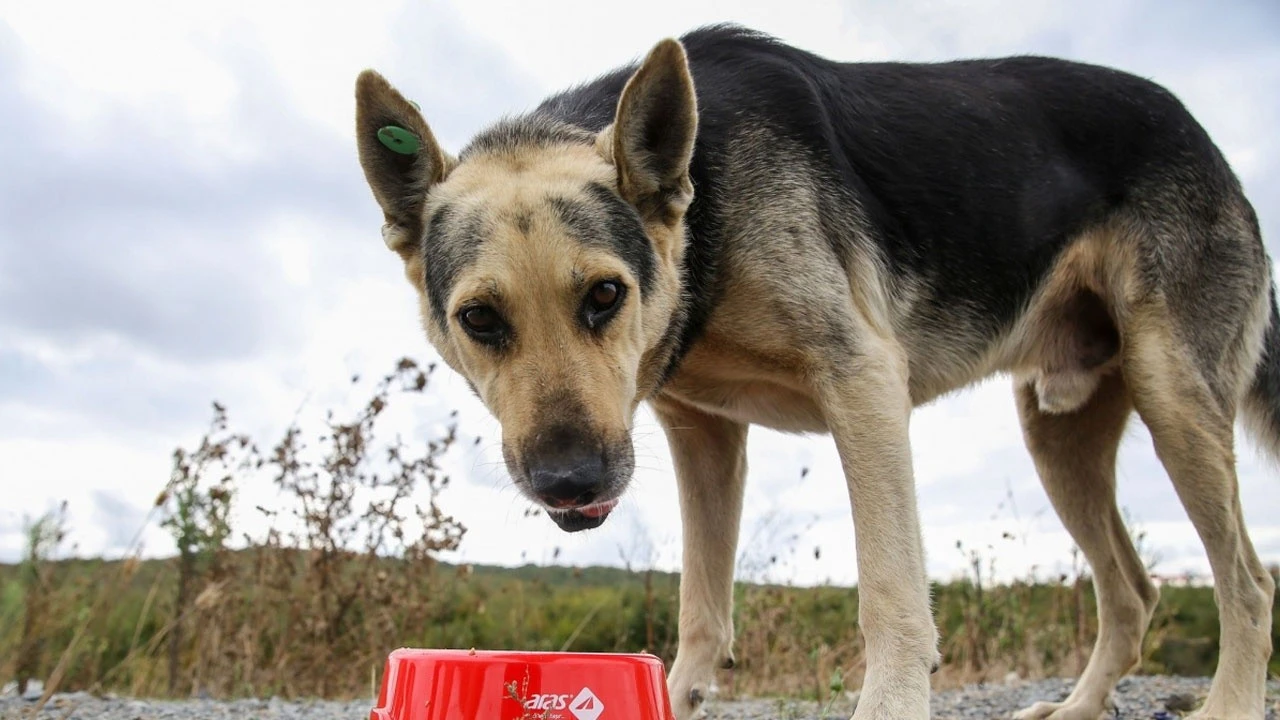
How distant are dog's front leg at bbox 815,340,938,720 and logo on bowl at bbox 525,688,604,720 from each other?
0.97 m

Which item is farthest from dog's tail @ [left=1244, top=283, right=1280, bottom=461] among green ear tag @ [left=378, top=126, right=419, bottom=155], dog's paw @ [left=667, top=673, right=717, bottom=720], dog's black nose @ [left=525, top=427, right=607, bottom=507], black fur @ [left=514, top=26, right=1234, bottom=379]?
green ear tag @ [left=378, top=126, right=419, bottom=155]

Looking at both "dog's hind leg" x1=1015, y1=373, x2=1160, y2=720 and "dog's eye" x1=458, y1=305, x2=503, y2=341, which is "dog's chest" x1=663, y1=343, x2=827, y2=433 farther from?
"dog's hind leg" x1=1015, y1=373, x2=1160, y2=720

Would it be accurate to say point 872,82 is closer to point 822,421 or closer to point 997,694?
point 822,421

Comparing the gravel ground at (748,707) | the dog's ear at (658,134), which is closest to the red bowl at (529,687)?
the dog's ear at (658,134)

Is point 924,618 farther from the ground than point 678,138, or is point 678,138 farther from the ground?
point 678,138

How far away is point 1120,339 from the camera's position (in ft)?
16.9

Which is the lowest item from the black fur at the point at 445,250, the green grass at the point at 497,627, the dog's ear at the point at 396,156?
the green grass at the point at 497,627

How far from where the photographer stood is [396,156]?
3.97 metres

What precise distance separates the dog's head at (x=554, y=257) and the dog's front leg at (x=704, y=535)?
924 millimetres

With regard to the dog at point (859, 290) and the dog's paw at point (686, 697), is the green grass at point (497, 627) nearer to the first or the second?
the dog's paw at point (686, 697)

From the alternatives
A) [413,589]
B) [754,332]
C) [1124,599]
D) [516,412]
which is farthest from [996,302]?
[413,589]

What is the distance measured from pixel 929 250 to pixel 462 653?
101 inches

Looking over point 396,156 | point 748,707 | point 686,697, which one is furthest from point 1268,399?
point 396,156

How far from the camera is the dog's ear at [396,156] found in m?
3.83
